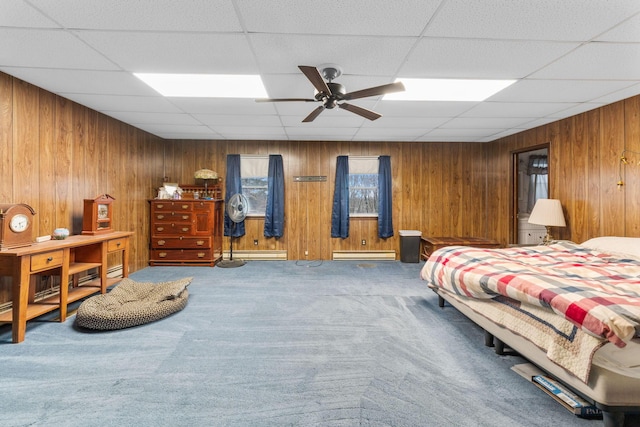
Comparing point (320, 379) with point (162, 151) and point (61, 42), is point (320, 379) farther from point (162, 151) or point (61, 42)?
point (162, 151)

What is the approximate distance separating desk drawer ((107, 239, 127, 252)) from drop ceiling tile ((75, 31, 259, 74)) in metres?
1.92

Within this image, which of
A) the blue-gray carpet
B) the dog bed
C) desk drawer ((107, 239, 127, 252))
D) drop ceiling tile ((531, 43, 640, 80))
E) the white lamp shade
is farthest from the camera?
the white lamp shade

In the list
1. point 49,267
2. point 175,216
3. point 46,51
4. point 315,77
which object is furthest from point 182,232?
point 315,77

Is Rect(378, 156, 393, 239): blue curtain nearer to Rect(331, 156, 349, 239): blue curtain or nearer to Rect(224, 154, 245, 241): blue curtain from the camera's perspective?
Rect(331, 156, 349, 239): blue curtain

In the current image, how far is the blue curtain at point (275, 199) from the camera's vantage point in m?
5.38

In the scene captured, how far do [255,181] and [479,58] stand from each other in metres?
4.21

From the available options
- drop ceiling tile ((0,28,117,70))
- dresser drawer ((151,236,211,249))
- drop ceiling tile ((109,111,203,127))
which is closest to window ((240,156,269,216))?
dresser drawer ((151,236,211,249))

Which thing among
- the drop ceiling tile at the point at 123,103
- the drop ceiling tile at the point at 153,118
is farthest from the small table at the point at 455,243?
the drop ceiling tile at the point at 123,103

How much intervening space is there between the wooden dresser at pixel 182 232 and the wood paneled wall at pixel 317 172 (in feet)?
0.76

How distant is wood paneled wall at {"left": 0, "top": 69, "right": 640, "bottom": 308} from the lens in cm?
291

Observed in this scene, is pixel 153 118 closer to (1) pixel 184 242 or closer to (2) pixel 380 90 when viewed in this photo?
(1) pixel 184 242

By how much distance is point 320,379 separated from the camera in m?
1.80

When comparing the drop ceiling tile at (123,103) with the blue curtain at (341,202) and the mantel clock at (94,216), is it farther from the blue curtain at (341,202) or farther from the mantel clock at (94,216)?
the blue curtain at (341,202)

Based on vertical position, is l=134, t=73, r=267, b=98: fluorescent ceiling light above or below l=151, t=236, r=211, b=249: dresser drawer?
above
